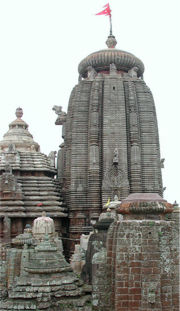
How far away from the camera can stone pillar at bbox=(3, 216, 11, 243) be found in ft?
74.3

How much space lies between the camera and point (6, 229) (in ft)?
74.6

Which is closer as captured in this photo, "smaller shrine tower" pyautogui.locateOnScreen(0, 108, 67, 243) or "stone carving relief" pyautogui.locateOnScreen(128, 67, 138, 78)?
"smaller shrine tower" pyautogui.locateOnScreen(0, 108, 67, 243)

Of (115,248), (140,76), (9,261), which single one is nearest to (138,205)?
(115,248)

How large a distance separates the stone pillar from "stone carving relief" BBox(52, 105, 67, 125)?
11.7 m

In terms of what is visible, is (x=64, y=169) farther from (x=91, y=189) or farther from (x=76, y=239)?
(x=76, y=239)

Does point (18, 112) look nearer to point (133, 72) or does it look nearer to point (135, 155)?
point (133, 72)

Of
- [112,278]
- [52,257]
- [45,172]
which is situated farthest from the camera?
[45,172]

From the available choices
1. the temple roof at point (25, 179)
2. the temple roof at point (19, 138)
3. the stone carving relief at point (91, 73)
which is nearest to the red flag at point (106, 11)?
the stone carving relief at point (91, 73)

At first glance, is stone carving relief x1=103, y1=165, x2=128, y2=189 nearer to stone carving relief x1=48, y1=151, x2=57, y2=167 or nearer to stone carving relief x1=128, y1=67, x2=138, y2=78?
stone carving relief x1=48, y1=151, x2=57, y2=167

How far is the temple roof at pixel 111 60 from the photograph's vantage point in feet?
98.6

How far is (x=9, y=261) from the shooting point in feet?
50.8

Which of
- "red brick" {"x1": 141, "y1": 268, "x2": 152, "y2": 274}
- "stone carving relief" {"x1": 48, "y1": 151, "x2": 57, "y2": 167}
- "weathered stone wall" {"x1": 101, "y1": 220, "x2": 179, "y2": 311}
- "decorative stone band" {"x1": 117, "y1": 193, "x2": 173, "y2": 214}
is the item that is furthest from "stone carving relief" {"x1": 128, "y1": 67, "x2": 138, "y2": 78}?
"red brick" {"x1": 141, "y1": 268, "x2": 152, "y2": 274}

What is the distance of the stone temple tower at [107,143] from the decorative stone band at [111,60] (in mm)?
85

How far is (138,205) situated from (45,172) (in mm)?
18833
